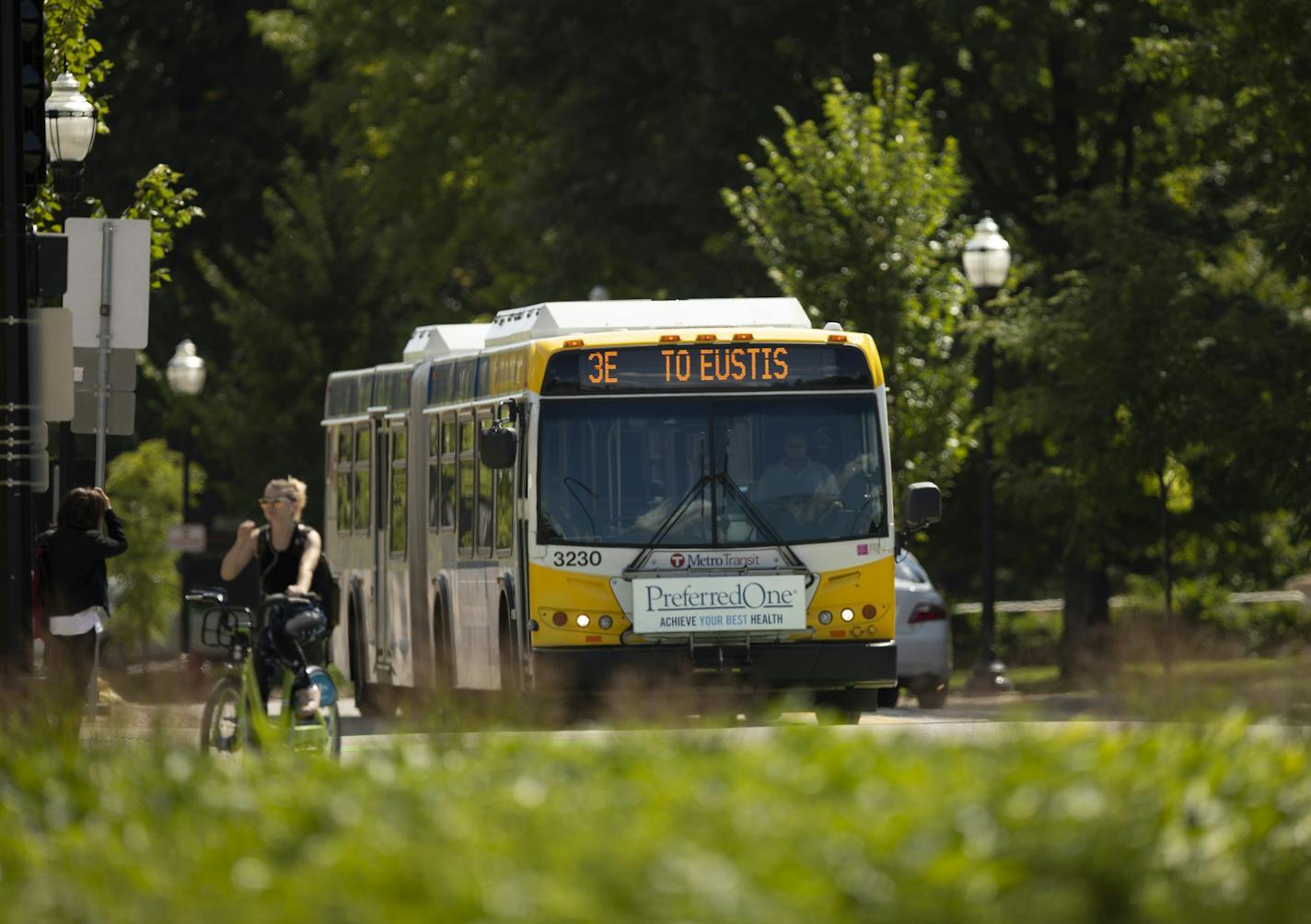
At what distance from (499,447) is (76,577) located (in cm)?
363

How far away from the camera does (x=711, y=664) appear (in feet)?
62.2

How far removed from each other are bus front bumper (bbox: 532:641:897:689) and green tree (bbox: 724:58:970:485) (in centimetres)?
1067

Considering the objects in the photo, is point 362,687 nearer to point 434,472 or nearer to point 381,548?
point 381,548

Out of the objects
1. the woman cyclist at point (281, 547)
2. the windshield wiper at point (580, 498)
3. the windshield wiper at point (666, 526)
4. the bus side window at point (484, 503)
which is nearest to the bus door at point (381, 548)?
the bus side window at point (484, 503)

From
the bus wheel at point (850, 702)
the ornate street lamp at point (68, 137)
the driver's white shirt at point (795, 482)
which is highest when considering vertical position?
the ornate street lamp at point (68, 137)

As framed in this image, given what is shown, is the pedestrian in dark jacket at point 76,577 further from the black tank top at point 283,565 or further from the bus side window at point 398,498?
the bus side window at point 398,498

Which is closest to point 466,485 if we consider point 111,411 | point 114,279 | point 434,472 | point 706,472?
point 434,472

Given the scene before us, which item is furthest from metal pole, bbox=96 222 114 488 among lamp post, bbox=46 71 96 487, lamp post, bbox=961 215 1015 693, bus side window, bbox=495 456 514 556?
lamp post, bbox=961 215 1015 693

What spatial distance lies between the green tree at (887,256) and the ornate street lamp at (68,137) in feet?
32.4

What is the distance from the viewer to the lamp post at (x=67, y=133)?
21922mm

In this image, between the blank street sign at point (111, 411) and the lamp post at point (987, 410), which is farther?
the lamp post at point (987, 410)

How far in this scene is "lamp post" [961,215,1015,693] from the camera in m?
30.1

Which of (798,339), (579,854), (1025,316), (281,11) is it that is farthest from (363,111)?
(579,854)

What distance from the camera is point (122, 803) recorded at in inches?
316
